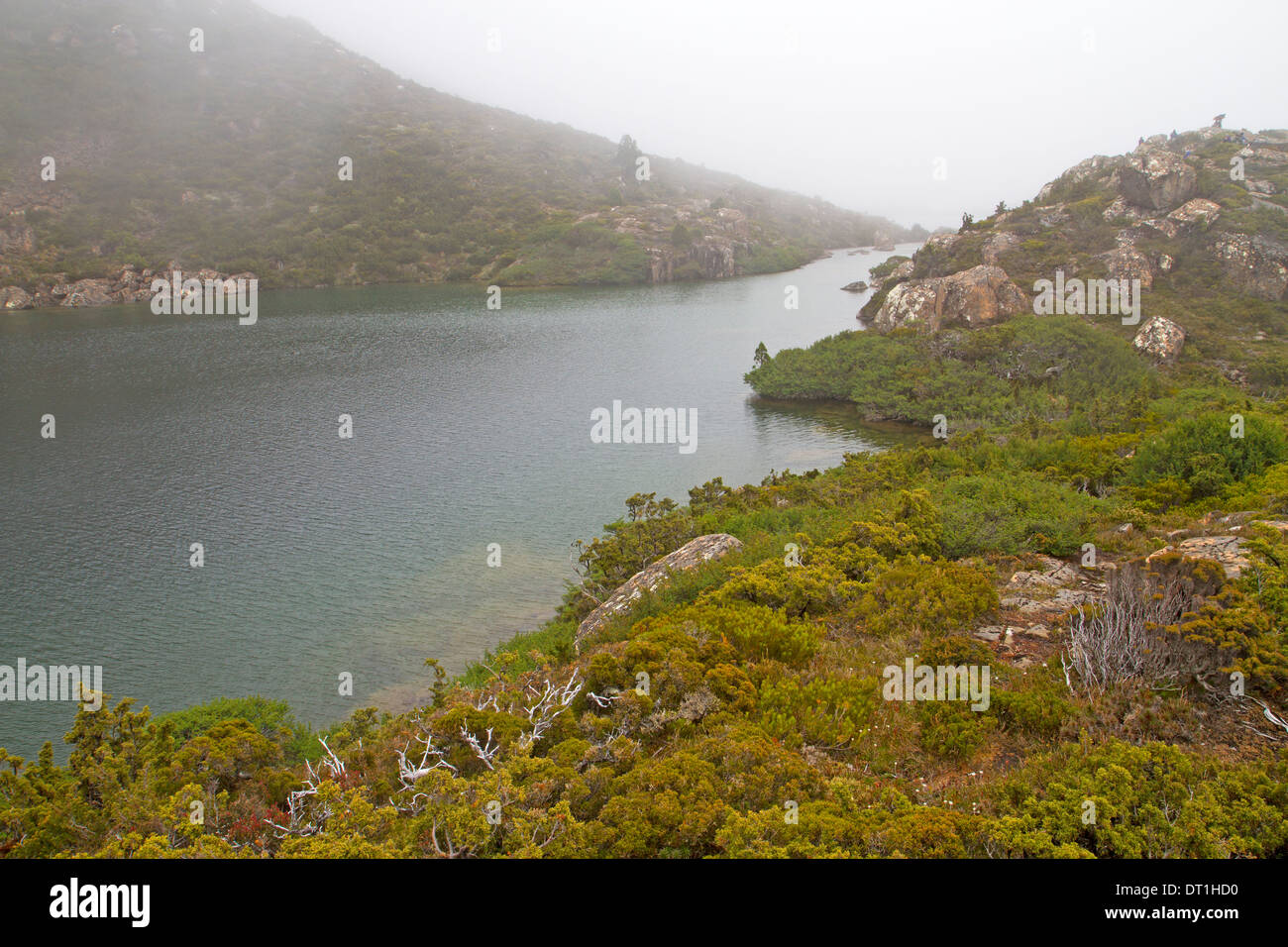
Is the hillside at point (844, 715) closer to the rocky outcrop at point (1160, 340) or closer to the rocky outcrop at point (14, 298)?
the rocky outcrop at point (1160, 340)

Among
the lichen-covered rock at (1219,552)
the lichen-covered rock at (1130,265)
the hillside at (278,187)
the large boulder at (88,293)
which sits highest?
the hillside at (278,187)

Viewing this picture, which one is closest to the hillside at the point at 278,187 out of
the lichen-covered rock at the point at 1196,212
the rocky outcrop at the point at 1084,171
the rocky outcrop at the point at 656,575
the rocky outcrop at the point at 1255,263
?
the rocky outcrop at the point at 1084,171

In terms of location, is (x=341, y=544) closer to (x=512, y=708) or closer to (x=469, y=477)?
(x=469, y=477)

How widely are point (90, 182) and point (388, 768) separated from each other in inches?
5576

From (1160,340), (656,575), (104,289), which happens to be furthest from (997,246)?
(104,289)

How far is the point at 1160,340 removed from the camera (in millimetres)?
39438

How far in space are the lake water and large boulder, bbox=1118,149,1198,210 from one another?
2583 cm

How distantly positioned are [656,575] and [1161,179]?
182 ft

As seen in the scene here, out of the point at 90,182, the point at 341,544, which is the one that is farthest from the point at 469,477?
the point at 90,182

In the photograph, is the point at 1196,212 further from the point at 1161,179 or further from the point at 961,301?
the point at 961,301

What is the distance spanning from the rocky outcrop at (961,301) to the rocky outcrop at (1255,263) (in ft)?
39.2

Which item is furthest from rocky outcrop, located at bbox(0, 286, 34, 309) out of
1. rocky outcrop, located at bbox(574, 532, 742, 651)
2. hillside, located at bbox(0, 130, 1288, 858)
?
rocky outcrop, located at bbox(574, 532, 742, 651)

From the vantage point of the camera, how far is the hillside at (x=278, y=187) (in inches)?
4090

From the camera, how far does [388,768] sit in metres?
10.0
